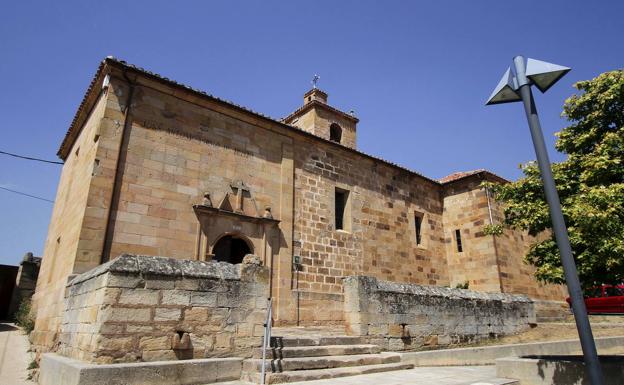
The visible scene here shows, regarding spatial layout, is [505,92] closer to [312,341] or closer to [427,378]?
[427,378]

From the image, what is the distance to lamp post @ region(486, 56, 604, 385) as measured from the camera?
3674 millimetres

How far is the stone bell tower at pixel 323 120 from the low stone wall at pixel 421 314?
12.8 metres

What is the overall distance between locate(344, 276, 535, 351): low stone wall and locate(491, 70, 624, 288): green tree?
8.47 ft

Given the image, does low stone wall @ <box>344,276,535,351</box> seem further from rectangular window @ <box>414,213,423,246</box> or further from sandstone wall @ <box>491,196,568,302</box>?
rectangular window @ <box>414,213,423,246</box>

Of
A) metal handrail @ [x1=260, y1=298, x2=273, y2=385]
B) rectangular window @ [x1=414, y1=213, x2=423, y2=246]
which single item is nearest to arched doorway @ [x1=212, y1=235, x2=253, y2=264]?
metal handrail @ [x1=260, y1=298, x2=273, y2=385]

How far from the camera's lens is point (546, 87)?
428 cm

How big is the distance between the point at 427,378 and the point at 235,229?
22.6 ft

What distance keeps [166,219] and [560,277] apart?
8.63 meters

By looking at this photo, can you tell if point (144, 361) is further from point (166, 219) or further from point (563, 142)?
point (563, 142)

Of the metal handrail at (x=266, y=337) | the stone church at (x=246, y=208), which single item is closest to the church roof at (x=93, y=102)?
the stone church at (x=246, y=208)

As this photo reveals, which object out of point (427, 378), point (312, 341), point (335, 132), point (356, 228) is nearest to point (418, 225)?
Result: point (356, 228)

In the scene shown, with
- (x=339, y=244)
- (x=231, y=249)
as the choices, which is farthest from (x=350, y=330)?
(x=339, y=244)

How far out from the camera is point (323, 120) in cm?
2159

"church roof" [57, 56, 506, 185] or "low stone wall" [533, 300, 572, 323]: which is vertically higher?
"church roof" [57, 56, 506, 185]
